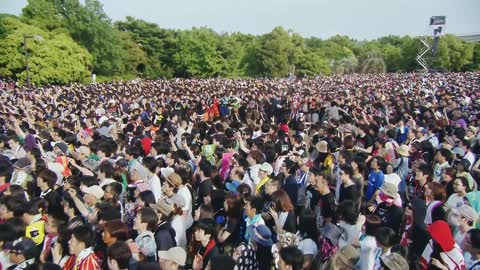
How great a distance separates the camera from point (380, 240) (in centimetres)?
375

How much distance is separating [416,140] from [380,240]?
5.18 meters

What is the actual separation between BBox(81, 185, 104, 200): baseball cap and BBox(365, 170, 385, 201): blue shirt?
338 centimetres

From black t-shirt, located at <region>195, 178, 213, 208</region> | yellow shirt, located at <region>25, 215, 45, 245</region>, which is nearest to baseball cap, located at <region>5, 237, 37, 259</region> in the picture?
yellow shirt, located at <region>25, 215, 45, 245</region>

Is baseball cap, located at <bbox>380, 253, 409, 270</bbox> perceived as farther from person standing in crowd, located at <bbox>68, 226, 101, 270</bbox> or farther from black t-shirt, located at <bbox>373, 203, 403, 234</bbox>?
person standing in crowd, located at <bbox>68, 226, 101, 270</bbox>

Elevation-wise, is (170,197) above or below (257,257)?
above

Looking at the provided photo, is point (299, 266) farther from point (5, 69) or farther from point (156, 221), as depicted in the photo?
point (5, 69)

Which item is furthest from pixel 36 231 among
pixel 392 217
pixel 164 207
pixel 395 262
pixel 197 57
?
pixel 197 57

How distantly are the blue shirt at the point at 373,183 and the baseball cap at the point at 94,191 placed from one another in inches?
133

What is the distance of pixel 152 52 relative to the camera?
51.8 m

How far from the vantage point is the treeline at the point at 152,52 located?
115ft

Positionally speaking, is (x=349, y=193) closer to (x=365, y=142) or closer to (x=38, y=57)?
(x=365, y=142)

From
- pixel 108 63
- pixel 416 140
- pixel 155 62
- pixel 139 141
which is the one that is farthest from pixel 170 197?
pixel 155 62

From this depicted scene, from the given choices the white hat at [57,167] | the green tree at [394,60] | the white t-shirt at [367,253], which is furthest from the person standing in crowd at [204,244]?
the green tree at [394,60]

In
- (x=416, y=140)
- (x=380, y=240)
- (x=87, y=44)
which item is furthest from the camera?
(x=87, y=44)
